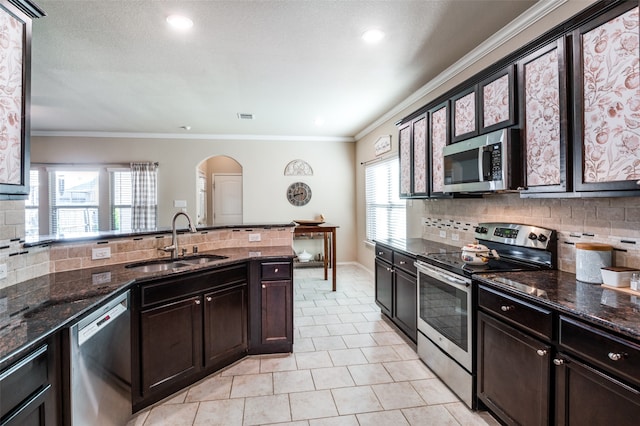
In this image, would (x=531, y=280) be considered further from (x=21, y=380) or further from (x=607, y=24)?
(x=21, y=380)

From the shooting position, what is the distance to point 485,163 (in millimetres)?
2348

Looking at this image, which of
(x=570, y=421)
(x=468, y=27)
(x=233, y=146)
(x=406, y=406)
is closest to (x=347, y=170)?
(x=233, y=146)

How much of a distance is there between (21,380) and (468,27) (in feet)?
11.2

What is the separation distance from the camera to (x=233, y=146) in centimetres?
664

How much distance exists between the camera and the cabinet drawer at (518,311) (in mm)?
1573

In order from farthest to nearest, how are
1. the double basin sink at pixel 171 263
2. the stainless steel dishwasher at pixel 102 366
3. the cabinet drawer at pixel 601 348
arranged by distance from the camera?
the double basin sink at pixel 171 263
the stainless steel dishwasher at pixel 102 366
the cabinet drawer at pixel 601 348

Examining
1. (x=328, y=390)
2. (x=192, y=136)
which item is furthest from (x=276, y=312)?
(x=192, y=136)

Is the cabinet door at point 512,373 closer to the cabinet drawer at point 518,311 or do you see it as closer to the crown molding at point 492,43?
the cabinet drawer at point 518,311

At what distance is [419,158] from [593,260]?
1.93 m

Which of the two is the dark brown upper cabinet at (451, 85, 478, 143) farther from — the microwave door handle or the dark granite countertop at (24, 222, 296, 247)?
the dark granite countertop at (24, 222, 296, 247)

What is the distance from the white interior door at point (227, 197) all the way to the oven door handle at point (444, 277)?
235 inches

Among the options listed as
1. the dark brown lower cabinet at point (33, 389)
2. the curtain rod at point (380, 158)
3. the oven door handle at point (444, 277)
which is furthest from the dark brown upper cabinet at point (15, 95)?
the curtain rod at point (380, 158)

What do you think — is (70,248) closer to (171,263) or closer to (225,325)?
(171,263)

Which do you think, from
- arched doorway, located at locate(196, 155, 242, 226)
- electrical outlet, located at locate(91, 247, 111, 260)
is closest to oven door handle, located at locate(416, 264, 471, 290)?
electrical outlet, located at locate(91, 247, 111, 260)
